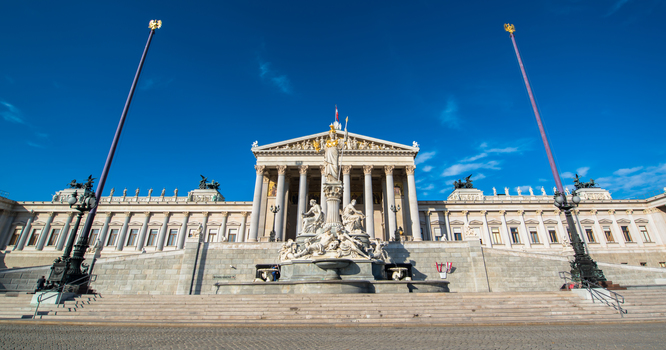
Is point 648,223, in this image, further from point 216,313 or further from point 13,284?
point 13,284

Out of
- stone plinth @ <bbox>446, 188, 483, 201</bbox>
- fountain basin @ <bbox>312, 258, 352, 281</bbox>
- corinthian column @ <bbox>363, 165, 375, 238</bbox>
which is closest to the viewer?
fountain basin @ <bbox>312, 258, 352, 281</bbox>

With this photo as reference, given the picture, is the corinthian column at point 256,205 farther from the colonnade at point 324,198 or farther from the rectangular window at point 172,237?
the rectangular window at point 172,237

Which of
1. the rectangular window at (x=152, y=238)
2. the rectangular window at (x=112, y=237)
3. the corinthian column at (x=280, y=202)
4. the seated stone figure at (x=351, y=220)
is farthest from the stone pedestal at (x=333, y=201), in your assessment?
the rectangular window at (x=112, y=237)

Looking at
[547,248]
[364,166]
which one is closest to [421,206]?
[364,166]

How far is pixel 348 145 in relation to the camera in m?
38.9

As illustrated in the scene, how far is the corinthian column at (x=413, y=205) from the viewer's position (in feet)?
112

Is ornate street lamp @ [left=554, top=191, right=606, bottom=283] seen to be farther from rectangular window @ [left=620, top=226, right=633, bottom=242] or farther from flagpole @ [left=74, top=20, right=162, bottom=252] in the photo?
rectangular window @ [left=620, top=226, right=633, bottom=242]

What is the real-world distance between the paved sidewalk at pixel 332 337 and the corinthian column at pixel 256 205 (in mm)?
25435

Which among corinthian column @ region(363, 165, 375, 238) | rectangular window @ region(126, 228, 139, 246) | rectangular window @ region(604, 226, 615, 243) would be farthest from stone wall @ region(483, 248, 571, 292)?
rectangular window @ region(126, 228, 139, 246)

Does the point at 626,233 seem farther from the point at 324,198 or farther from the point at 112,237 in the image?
the point at 112,237

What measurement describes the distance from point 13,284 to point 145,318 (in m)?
20.4

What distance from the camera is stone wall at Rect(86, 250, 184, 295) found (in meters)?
23.3

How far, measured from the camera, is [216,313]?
1012cm

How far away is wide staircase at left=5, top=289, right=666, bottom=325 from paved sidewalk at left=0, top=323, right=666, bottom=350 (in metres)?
1.10
